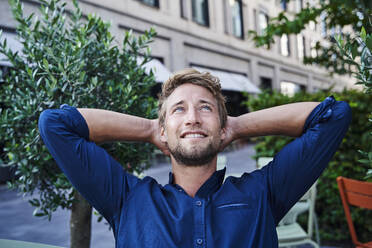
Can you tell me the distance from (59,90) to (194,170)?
1.45 m

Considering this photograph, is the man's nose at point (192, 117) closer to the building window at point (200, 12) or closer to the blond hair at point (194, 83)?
the blond hair at point (194, 83)

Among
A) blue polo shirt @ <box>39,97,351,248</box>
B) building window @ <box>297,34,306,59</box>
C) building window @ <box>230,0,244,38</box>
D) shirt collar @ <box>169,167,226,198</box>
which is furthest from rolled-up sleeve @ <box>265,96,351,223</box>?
building window @ <box>297,34,306,59</box>

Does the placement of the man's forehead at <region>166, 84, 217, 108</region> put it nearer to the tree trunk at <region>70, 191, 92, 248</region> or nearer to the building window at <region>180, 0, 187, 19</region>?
the tree trunk at <region>70, 191, 92, 248</region>

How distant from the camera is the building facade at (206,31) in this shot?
33.8 ft

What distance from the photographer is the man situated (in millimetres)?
1667

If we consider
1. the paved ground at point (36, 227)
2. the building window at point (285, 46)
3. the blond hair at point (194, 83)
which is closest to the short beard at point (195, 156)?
the blond hair at point (194, 83)

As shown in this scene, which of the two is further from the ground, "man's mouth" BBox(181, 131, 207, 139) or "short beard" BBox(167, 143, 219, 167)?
"man's mouth" BBox(181, 131, 207, 139)

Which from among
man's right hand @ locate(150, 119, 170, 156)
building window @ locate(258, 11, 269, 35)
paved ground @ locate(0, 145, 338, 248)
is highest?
building window @ locate(258, 11, 269, 35)

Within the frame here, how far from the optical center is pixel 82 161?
1.74 meters

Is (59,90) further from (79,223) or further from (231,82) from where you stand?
(231,82)

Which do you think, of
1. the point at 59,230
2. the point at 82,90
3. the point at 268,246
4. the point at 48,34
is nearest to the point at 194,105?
the point at 268,246

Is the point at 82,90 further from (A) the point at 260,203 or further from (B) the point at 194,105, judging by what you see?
(A) the point at 260,203

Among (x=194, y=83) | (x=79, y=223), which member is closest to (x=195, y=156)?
(x=194, y=83)

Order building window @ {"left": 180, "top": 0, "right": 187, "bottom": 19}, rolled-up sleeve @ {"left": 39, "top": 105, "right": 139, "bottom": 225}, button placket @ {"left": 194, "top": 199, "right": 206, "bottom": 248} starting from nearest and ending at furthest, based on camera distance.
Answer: button placket @ {"left": 194, "top": 199, "right": 206, "bottom": 248}
rolled-up sleeve @ {"left": 39, "top": 105, "right": 139, "bottom": 225}
building window @ {"left": 180, "top": 0, "right": 187, "bottom": 19}
